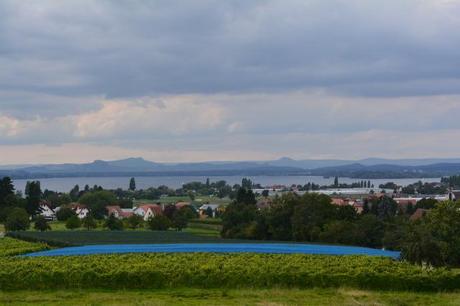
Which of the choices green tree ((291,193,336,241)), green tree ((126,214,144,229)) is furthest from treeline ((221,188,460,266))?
green tree ((126,214,144,229))

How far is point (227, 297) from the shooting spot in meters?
A: 22.0

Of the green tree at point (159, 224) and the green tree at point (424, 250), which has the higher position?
the green tree at point (424, 250)

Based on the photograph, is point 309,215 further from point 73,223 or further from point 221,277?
point 221,277

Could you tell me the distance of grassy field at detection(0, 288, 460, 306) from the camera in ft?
68.1

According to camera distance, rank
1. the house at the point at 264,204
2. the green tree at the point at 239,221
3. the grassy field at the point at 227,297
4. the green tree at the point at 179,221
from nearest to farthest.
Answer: the grassy field at the point at 227,297, the green tree at the point at 239,221, the house at the point at 264,204, the green tree at the point at 179,221

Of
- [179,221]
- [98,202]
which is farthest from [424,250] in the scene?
[98,202]

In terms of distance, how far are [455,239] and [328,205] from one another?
2279 cm

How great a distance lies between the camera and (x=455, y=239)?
32.2 metres

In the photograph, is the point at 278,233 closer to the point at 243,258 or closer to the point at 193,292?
the point at 243,258

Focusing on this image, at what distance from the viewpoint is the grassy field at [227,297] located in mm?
20766

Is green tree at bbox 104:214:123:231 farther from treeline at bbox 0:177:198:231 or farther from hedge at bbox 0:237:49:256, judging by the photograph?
hedge at bbox 0:237:49:256

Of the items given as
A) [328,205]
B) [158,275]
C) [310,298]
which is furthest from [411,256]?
[328,205]

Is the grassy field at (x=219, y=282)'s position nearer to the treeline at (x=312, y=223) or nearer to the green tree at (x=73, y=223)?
the treeline at (x=312, y=223)

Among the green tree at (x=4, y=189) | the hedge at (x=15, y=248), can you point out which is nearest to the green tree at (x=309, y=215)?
the hedge at (x=15, y=248)
